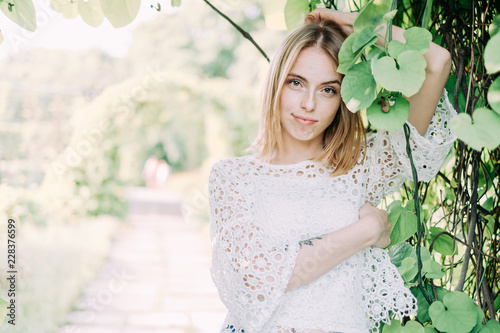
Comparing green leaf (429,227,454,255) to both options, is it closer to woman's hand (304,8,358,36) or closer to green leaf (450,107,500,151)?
green leaf (450,107,500,151)

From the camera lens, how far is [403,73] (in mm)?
734

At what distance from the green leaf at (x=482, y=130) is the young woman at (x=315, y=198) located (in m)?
0.24

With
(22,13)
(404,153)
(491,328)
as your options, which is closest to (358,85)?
(404,153)

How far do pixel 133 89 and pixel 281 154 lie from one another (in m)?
5.31

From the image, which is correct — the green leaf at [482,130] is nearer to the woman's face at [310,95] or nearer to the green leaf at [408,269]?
the green leaf at [408,269]

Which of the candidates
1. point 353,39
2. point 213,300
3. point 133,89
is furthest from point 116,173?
point 353,39

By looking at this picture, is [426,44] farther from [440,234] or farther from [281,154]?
[281,154]

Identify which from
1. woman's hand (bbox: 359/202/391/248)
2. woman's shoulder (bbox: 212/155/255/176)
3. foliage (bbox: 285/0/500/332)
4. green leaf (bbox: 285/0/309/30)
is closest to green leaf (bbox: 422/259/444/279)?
foliage (bbox: 285/0/500/332)

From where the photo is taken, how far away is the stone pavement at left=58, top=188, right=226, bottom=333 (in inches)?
144

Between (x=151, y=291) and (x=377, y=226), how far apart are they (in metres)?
3.84

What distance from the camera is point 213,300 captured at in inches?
173

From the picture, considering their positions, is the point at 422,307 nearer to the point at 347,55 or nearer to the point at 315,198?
the point at 315,198

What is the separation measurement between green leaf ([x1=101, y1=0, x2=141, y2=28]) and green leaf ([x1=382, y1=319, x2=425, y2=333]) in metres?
0.80

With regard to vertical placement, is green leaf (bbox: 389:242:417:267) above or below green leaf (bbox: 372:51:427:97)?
below
